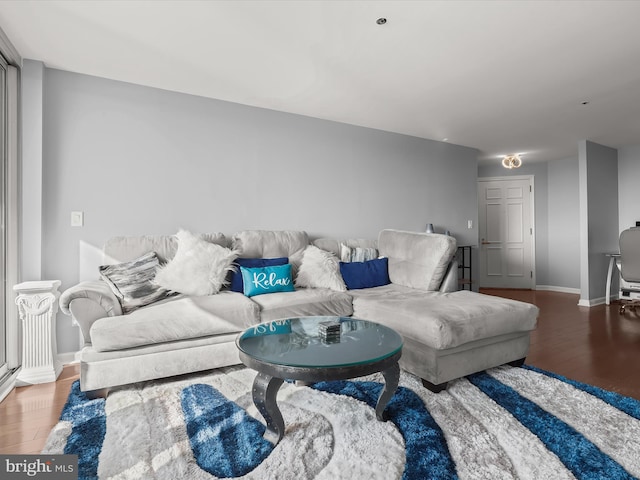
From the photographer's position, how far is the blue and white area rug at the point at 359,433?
145 cm

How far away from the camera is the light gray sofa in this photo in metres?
2.17

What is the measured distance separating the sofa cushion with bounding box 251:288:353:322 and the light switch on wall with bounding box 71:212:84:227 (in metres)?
1.54

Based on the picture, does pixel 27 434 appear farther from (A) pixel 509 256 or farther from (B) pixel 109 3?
(A) pixel 509 256

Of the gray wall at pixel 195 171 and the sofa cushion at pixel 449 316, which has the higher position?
the gray wall at pixel 195 171

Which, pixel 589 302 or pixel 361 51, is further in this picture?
pixel 589 302

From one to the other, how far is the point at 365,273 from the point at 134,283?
199cm

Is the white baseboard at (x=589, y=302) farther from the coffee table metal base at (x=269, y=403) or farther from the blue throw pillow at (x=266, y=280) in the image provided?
the coffee table metal base at (x=269, y=403)

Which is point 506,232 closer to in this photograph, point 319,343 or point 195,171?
point 195,171

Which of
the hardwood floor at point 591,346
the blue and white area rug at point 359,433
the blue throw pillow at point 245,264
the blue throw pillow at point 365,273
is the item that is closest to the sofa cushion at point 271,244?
the blue throw pillow at point 245,264

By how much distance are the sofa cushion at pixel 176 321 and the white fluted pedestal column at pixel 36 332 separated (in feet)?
2.03

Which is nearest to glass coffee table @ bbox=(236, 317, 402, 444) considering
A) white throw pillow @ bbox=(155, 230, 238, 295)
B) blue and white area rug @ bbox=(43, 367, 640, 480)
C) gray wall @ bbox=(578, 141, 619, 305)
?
blue and white area rug @ bbox=(43, 367, 640, 480)

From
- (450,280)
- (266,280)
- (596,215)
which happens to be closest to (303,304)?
(266,280)

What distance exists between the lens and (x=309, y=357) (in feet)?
5.21

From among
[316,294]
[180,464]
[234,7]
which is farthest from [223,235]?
[180,464]
